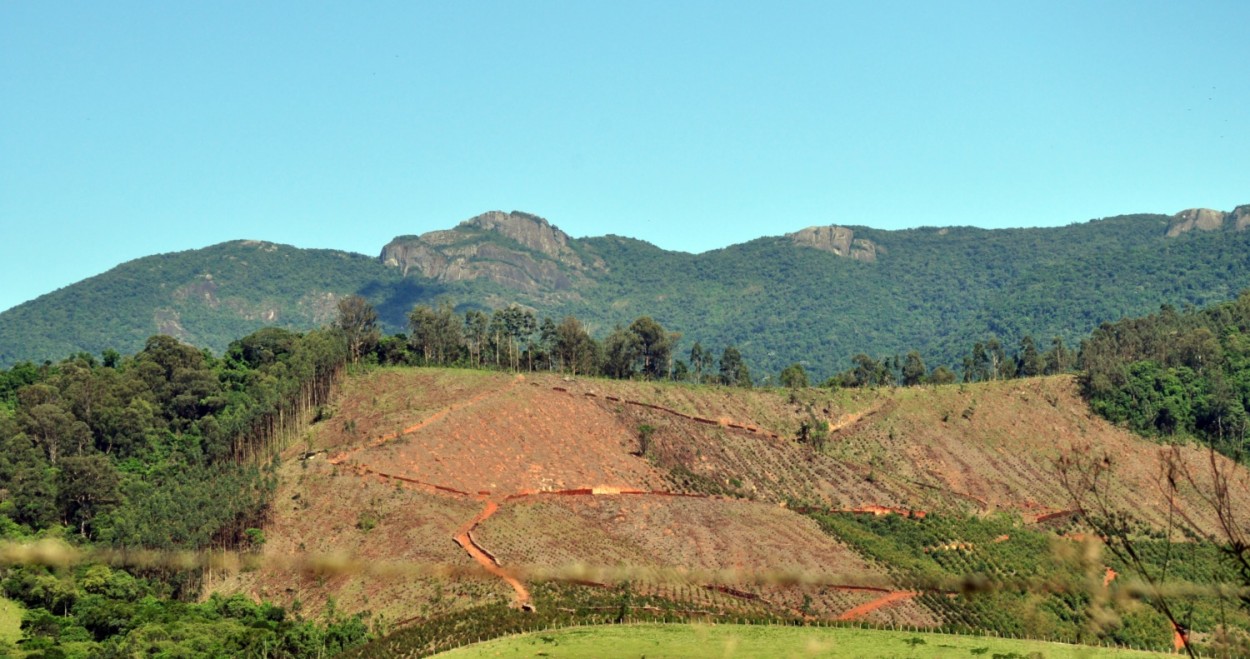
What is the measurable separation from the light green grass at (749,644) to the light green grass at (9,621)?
30553 millimetres

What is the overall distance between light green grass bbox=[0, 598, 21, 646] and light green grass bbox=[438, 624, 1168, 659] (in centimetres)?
3055

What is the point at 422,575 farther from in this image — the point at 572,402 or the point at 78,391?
the point at 78,391

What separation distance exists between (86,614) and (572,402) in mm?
59359

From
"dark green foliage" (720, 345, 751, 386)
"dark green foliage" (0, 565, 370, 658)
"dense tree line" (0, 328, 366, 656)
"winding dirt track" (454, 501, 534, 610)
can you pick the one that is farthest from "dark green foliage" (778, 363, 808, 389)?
"dark green foliage" (0, 565, 370, 658)

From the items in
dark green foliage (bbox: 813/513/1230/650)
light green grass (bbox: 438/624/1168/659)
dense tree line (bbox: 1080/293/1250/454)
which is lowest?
dark green foliage (bbox: 813/513/1230/650)

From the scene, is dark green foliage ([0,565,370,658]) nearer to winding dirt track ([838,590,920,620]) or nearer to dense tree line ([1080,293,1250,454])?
winding dirt track ([838,590,920,620])

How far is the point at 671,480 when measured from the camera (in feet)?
386

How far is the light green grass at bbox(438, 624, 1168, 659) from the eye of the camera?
5716cm

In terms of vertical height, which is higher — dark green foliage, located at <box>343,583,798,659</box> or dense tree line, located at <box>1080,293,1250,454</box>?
dense tree line, located at <box>1080,293,1250,454</box>

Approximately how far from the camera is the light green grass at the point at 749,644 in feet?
188

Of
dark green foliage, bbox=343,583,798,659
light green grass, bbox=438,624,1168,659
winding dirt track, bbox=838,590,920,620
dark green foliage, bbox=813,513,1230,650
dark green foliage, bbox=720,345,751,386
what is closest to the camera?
light green grass, bbox=438,624,1168,659

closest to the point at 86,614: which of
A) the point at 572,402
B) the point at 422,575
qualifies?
the point at 422,575

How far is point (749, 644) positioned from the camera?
5969 cm

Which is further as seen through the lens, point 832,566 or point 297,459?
point 297,459
